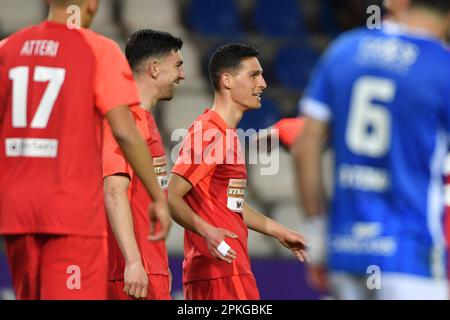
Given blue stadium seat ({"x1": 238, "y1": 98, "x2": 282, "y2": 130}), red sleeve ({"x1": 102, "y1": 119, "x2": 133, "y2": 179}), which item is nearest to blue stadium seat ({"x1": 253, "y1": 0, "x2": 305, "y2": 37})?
blue stadium seat ({"x1": 238, "y1": 98, "x2": 282, "y2": 130})

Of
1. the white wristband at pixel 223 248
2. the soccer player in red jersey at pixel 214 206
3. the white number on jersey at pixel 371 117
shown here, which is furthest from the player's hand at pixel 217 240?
the white number on jersey at pixel 371 117

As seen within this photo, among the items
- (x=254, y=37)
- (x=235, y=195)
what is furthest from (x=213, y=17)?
(x=235, y=195)

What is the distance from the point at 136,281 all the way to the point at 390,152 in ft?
6.01

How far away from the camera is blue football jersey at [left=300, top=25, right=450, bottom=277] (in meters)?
4.02

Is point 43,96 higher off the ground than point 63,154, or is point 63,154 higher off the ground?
point 43,96

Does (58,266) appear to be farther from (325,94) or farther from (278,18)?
(278,18)

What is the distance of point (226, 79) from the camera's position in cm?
720

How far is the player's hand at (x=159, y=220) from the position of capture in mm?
4578

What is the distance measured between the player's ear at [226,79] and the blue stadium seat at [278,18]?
8223 millimetres

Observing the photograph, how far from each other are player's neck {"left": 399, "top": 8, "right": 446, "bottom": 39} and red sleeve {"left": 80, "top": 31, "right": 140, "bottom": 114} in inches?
49.9

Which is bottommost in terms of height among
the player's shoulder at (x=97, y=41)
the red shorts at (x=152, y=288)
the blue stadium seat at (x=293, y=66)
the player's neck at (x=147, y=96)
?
the red shorts at (x=152, y=288)

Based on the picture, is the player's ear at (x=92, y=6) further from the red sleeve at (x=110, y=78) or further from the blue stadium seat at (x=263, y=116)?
the blue stadium seat at (x=263, y=116)

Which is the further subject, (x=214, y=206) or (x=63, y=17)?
(x=214, y=206)

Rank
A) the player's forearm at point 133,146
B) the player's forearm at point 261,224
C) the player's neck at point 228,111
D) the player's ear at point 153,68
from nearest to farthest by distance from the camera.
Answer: the player's forearm at point 133,146, the player's ear at point 153,68, the player's forearm at point 261,224, the player's neck at point 228,111
